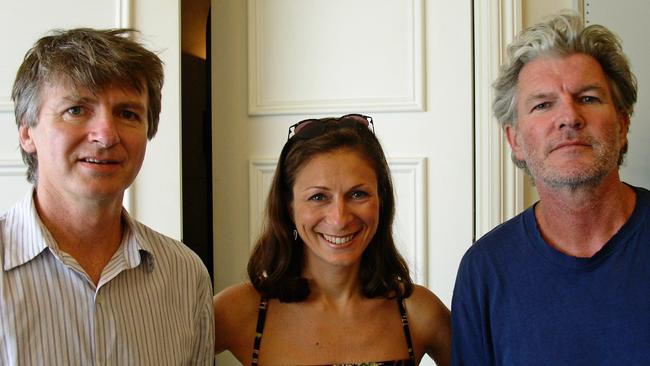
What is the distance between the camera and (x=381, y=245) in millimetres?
1780

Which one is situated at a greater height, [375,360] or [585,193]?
[585,193]

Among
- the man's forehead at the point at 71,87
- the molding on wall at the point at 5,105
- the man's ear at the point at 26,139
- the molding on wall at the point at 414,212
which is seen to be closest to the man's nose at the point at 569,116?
the molding on wall at the point at 414,212

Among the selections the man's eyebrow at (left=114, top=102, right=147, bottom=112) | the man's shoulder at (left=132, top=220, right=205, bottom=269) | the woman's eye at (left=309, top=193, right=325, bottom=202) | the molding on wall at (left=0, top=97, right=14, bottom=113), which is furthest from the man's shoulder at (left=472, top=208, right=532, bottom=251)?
the molding on wall at (left=0, top=97, right=14, bottom=113)

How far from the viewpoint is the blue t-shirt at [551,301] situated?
138cm

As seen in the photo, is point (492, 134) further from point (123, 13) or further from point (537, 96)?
point (123, 13)

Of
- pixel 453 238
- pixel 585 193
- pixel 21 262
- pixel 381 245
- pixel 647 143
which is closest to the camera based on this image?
pixel 21 262

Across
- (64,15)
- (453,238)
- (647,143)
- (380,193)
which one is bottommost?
(453,238)

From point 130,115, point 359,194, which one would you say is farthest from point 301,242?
point 130,115

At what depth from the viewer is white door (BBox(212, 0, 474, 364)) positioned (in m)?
2.22

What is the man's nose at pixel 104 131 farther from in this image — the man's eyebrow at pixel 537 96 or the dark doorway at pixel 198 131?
the dark doorway at pixel 198 131

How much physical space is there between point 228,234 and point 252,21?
30.8 inches

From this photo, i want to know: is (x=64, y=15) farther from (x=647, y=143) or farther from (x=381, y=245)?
(x=647, y=143)

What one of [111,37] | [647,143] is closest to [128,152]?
[111,37]

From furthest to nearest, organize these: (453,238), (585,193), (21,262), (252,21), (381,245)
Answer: (252,21)
(453,238)
(381,245)
(585,193)
(21,262)
